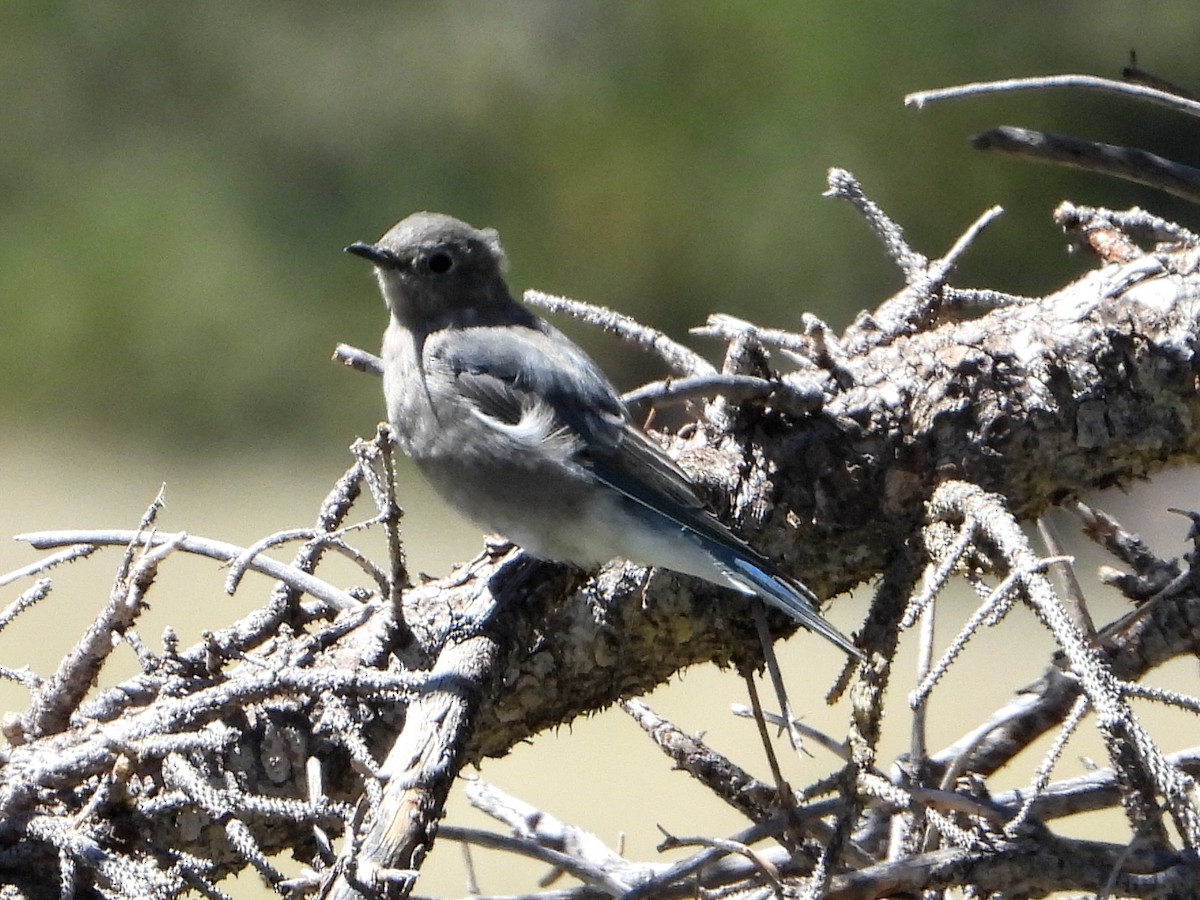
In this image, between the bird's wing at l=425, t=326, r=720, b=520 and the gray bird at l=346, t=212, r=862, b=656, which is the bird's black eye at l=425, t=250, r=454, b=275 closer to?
the gray bird at l=346, t=212, r=862, b=656

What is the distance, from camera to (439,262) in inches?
127

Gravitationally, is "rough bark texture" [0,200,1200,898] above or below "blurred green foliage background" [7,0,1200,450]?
below

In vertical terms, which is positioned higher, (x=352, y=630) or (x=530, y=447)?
(x=530, y=447)

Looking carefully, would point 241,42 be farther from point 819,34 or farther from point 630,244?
point 819,34

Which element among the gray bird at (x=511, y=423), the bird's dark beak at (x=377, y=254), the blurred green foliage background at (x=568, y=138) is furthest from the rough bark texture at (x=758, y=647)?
the blurred green foliage background at (x=568, y=138)

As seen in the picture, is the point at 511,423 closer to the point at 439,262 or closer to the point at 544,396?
the point at 544,396

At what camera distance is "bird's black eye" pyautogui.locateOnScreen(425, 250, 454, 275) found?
3.22 meters

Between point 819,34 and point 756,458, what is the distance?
9.43 meters

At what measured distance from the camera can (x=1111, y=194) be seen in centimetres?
1003

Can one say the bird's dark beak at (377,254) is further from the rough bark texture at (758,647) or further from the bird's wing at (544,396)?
the rough bark texture at (758,647)

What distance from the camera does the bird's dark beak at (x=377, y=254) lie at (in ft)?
10.2

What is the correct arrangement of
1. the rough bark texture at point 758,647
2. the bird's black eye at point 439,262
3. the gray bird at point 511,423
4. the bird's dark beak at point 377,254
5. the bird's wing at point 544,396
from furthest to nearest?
the bird's black eye at point 439,262
the bird's dark beak at point 377,254
the bird's wing at point 544,396
the gray bird at point 511,423
the rough bark texture at point 758,647

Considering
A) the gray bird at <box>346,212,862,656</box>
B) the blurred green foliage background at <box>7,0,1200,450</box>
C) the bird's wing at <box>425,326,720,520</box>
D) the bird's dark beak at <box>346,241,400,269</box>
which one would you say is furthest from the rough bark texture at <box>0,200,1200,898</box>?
the blurred green foliage background at <box>7,0,1200,450</box>

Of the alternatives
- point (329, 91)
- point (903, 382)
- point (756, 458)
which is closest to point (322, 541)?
point (756, 458)
